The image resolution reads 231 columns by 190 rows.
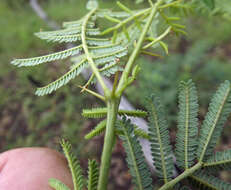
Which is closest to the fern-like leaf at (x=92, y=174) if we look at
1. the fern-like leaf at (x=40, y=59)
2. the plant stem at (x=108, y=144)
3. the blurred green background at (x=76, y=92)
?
the plant stem at (x=108, y=144)

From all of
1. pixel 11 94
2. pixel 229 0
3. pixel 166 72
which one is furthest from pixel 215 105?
pixel 11 94

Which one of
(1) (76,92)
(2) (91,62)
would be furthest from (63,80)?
(1) (76,92)

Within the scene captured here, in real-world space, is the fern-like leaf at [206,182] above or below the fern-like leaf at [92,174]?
below

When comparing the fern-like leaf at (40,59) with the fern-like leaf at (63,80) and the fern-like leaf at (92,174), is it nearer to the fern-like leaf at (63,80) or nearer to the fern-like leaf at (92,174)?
the fern-like leaf at (63,80)

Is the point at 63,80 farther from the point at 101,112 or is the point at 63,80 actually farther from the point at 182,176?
the point at 182,176

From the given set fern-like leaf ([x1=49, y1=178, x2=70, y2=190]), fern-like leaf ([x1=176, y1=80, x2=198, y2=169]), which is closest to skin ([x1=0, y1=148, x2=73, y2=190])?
fern-like leaf ([x1=49, y1=178, x2=70, y2=190])

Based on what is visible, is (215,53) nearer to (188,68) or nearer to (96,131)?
(188,68)

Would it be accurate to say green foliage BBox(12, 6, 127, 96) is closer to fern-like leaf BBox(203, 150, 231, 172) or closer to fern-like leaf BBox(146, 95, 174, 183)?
fern-like leaf BBox(146, 95, 174, 183)
